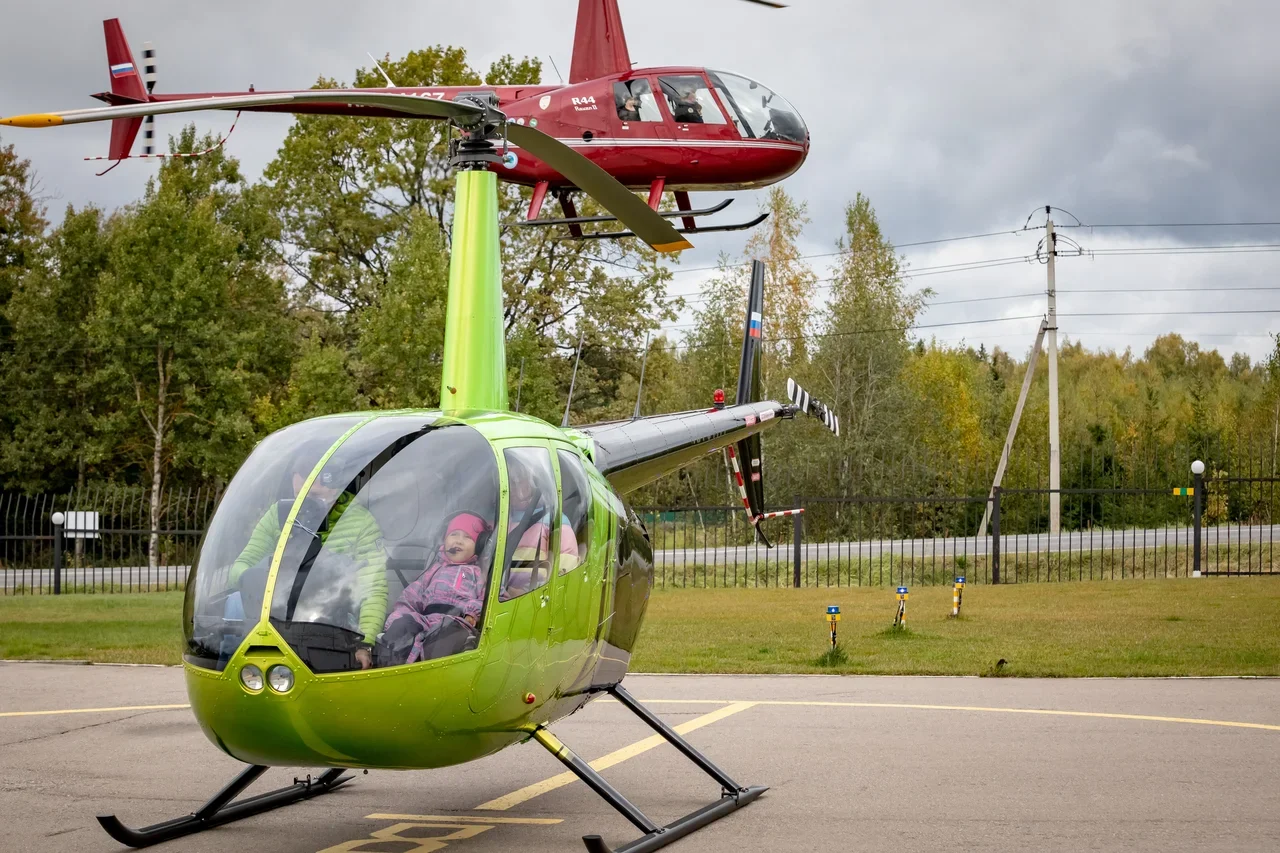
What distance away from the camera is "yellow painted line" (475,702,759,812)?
7.43 meters

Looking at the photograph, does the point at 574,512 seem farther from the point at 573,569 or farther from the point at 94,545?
the point at 94,545

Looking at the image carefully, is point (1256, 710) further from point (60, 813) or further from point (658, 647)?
point (60, 813)

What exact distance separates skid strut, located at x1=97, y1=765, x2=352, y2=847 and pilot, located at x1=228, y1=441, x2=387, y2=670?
1.13 meters

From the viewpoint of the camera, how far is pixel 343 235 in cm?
3978

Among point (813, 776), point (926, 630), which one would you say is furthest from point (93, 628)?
point (813, 776)

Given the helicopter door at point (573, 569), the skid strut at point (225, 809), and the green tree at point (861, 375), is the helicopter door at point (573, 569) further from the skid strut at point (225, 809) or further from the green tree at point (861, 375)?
the green tree at point (861, 375)

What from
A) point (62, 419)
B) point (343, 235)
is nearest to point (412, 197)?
point (343, 235)

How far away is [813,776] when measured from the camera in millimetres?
8016

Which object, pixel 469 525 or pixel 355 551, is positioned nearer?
pixel 355 551

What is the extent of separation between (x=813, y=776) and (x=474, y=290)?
12.6 ft

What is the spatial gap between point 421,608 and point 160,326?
3317 centimetres

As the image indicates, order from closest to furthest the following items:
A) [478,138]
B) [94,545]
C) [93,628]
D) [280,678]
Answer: [280,678]
[478,138]
[93,628]
[94,545]

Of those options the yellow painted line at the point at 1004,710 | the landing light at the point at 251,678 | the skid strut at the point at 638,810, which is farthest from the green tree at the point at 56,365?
the landing light at the point at 251,678

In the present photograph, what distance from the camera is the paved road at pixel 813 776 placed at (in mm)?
6496
